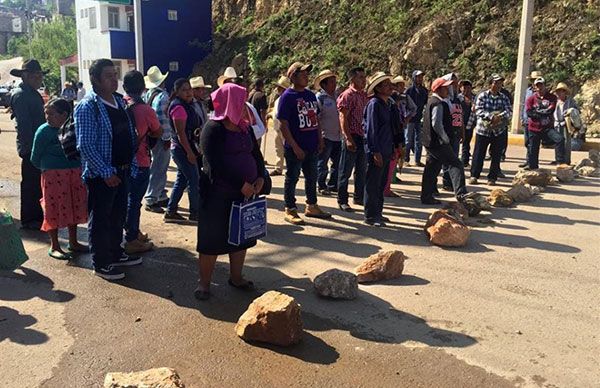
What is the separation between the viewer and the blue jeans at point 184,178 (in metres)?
6.94

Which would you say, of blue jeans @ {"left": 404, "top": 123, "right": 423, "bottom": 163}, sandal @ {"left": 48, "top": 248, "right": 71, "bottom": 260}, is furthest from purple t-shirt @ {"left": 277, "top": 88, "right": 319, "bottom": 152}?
blue jeans @ {"left": 404, "top": 123, "right": 423, "bottom": 163}

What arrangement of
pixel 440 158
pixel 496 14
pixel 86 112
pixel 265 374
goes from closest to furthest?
pixel 265 374
pixel 86 112
pixel 440 158
pixel 496 14

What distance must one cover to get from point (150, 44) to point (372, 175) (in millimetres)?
31346

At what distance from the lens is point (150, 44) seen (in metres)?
35.2

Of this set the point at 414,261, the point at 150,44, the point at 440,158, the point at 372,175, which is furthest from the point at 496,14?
the point at 150,44

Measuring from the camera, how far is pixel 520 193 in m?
8.38

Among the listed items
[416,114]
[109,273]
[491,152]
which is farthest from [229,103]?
[416,114]

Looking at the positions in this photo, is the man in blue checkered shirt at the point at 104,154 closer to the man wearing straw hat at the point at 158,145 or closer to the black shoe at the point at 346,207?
the man wearing straw hat at the point at 158,145

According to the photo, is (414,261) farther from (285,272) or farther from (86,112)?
(86,112)

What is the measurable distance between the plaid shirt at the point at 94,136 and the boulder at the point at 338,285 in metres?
1.98

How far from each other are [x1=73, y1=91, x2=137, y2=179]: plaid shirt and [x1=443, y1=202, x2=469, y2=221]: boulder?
4.07 meters

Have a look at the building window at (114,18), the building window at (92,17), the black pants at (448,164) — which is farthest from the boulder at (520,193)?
the building window at (92,17)

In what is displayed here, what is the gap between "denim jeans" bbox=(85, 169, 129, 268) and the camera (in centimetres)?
490

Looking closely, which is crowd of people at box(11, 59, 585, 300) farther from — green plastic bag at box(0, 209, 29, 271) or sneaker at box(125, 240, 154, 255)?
green plastic bag at box(0, 209, 29, 271)
